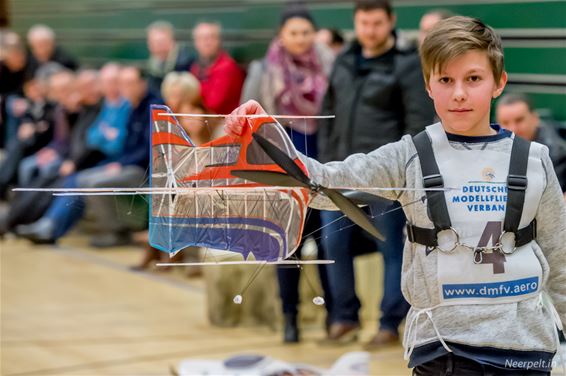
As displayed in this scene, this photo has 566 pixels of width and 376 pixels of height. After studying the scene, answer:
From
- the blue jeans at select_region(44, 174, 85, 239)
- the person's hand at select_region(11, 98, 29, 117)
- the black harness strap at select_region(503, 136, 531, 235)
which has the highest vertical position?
the black harness strap at select_region(503, 136, 531, 235)

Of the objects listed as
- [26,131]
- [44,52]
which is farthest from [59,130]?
[44,52]

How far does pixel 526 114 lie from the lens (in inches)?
194

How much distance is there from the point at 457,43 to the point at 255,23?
7.13 m

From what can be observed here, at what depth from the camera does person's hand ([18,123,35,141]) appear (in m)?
9.69

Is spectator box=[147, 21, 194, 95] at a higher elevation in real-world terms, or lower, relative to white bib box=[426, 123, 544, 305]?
higher

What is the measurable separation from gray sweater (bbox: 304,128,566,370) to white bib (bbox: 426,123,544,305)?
2 centimetres

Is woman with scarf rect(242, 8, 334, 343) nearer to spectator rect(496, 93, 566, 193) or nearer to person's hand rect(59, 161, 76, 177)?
spectator rect(496, 93, 566, 193)

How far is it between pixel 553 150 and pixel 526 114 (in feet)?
0.67

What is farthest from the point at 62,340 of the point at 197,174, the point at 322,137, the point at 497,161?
the point at 497,161

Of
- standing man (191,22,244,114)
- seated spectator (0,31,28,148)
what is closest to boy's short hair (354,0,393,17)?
standing man (191,22,244,114)

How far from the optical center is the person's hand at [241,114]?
90.3 inches

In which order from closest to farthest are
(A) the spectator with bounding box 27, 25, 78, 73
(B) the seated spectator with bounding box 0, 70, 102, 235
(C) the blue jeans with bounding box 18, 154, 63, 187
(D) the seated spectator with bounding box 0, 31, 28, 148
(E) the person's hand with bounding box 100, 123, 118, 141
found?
(E) the person's hand with bounding box 100, 123, 118, 141 → (B) the seated spectator with bounding box 0, 70, 102, 235 → (C) the blue jeans with bounding box 18, 154, 63, 187 → (D) the seated spectator with bounding box 0, 31, 28, 148 → (A) the spectator with bounding box 27, 25, 78, 73

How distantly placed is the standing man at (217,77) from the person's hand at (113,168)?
2.89ft

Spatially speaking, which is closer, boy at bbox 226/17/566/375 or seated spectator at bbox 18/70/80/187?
boy at bbox 226/17/566/375
